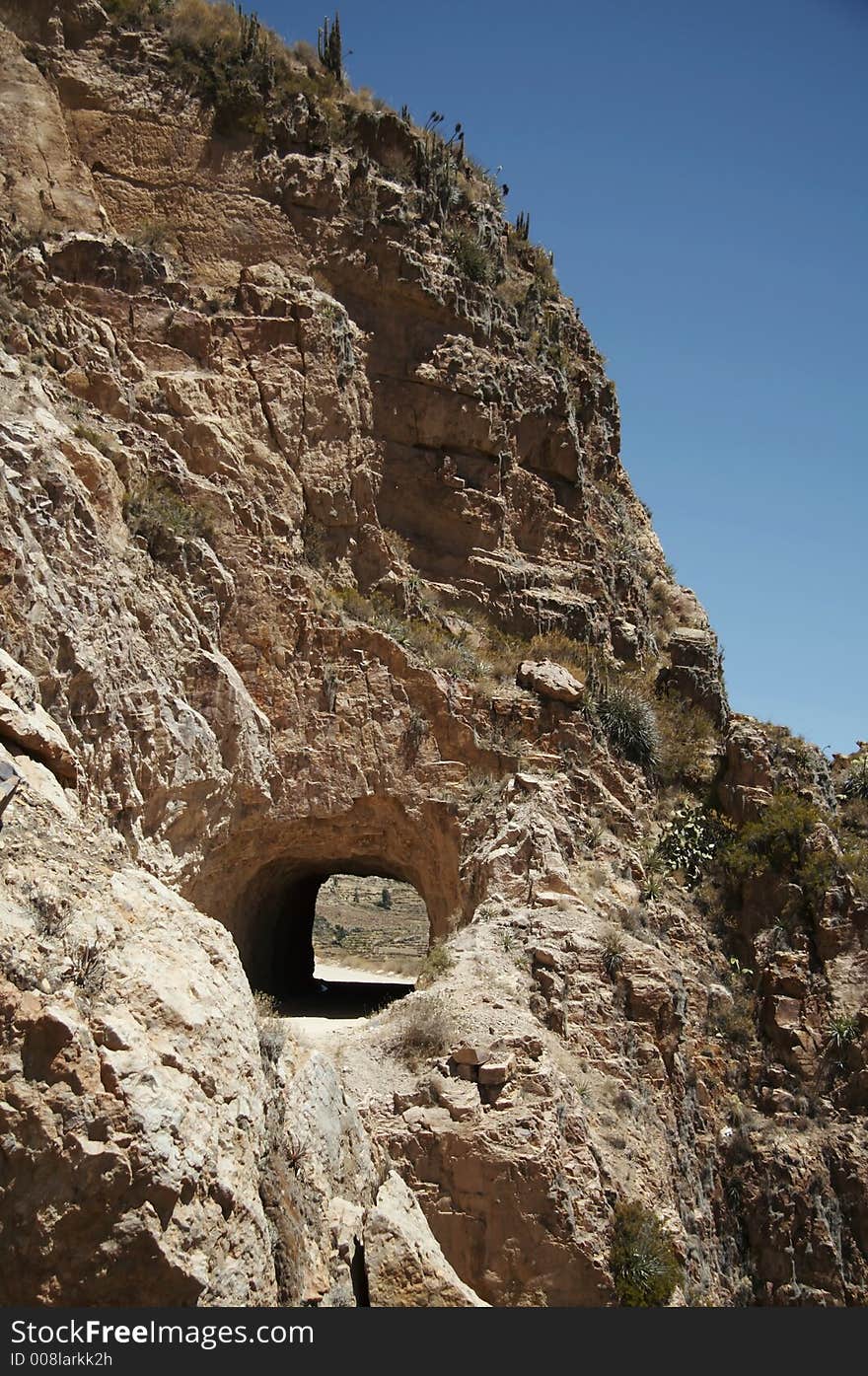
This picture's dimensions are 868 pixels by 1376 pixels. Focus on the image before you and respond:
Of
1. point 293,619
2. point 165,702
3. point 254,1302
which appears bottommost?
point 254,1302

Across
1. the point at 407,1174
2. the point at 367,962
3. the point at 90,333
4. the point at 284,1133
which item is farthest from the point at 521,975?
the point at 367,962

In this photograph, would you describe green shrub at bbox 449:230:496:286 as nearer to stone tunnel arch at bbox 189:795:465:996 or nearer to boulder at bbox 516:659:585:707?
boulder at bbox 516:659:585:707

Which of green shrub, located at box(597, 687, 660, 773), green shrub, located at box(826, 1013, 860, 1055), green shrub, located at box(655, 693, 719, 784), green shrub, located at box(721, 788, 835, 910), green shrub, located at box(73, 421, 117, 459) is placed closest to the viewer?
green shrub, located at box(73, 421, 117, 459)

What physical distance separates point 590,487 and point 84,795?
13.7 m

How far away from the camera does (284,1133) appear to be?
24.4 ft

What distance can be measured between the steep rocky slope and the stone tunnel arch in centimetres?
9

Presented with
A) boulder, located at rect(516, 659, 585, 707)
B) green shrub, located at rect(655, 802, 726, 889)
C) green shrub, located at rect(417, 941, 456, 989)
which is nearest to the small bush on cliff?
green shrub, located at rect(417, 941, 456, 989)

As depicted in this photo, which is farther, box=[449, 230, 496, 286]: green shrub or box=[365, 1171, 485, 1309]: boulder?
box=[449, 230, 496, 286]: green shrub

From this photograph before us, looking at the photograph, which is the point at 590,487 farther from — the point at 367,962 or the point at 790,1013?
the point at 367,962

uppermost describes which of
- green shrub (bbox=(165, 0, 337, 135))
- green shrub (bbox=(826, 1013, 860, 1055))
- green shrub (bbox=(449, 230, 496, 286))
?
green shrub (bbox=(165, 0, 337, 135))

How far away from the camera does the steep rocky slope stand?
11.1m

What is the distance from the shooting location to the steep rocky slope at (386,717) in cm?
1110

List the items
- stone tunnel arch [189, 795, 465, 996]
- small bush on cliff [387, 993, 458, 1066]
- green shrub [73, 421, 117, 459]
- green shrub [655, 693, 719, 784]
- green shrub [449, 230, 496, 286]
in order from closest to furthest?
small bush on cliff [387, 993, 458, 1066] → green shrub [73, 421, 117, 459] → stone tunnel arch [189, 795, 465, 996] → green shrub [655, 693, 719, 784] → green shrub [449, 230, 496, 286]

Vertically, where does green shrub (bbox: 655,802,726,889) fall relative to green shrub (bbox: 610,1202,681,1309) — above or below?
above
